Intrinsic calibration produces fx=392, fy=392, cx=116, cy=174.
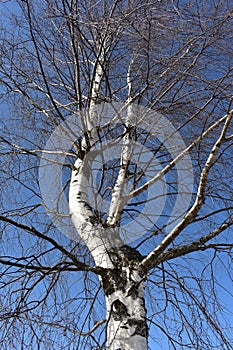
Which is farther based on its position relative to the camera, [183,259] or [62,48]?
[62,48]

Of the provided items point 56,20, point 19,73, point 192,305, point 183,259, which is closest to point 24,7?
point 56,20

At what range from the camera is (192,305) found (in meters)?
2.55

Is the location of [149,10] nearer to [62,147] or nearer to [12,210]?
[62,147]

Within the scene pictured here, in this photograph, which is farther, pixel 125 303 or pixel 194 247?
pixel 194 247

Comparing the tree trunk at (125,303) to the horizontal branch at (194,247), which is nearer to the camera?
the tree trunk at (125,303)

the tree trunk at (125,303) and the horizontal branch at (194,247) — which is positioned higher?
the horizontal branch at (194,247)

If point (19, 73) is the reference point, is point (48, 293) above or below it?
below

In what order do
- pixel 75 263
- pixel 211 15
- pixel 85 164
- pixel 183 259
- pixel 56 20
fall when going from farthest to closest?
pixel 56 20, pixel 85 164, pixel 183 259, pixel 211 15, pixel 75 263

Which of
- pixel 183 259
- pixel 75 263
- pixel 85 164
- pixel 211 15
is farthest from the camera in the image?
pixel 85 164

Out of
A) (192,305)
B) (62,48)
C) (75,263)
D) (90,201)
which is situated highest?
(62,48)

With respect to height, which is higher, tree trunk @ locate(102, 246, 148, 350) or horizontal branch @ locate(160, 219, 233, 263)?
horizontal branch @ locate(160, 219, 233, 263)

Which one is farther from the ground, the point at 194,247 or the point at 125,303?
the point at 194,247

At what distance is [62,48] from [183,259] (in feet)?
6.73

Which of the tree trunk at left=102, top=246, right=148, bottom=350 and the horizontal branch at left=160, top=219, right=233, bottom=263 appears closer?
the tree trunk at left=102, top=246, right=148, bottom=350
